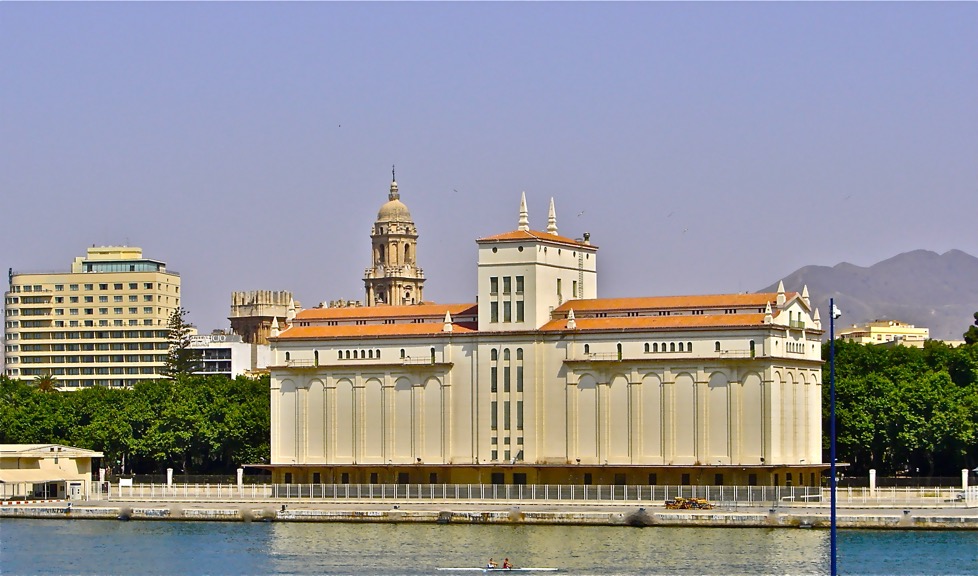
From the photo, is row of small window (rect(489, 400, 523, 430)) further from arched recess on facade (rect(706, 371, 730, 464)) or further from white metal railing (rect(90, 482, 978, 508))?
arched recess on facade (rect(706, 371, 730, 464))

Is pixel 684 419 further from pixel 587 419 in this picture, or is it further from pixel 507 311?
pixel 507 311

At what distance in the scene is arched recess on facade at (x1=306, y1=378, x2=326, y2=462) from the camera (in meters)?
121

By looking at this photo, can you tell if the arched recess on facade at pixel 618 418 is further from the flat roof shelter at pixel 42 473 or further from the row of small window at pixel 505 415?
the flat roof shelter at pixel 42 473

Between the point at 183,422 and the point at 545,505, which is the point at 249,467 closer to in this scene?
Answer: the point at 183,422

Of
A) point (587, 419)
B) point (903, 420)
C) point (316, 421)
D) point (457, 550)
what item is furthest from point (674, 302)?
point (457, 550)

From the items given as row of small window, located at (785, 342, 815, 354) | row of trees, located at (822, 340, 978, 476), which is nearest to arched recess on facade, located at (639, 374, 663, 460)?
row of small window, located at (785, 342, 815, 354)

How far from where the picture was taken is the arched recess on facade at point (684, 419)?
112 meters

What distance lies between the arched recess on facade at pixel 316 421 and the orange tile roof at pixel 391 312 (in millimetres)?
4928

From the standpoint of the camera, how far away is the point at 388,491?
377 ft

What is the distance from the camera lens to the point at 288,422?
4828 inches

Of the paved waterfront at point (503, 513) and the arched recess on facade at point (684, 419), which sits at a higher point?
the arched recess on facade at point (684, 419)

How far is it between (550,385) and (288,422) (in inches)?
645

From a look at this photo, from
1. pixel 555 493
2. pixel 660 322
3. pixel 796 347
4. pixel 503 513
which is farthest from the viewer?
pixel 796 347

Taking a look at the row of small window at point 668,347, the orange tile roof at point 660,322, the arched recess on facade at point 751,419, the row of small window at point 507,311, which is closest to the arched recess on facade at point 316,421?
the row of small window at point 507,311
